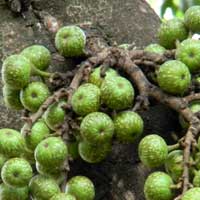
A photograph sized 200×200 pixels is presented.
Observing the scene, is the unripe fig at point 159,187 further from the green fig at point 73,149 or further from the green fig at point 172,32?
the green fig at point 172,32

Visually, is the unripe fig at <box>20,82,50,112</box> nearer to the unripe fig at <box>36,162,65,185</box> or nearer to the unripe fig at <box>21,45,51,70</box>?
the unripe fig at <box>21,45,51,70</box>

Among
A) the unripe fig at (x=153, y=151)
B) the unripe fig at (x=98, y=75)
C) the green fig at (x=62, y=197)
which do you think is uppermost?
the unripe fig at (x=98, y=75)

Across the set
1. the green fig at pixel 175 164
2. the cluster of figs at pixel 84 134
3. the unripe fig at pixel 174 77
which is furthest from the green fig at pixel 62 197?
the unripe fig at pixel 174 77

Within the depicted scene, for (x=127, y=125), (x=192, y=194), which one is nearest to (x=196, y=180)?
(x=192, y=194)

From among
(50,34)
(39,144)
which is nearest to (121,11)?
(50,34)

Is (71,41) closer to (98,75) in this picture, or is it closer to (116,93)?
(98,75)

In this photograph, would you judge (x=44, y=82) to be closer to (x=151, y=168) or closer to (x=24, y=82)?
(x=24, y=82)

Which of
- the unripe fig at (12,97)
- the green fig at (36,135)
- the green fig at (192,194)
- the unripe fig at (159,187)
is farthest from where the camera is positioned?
the unripe fig at (12,97)
